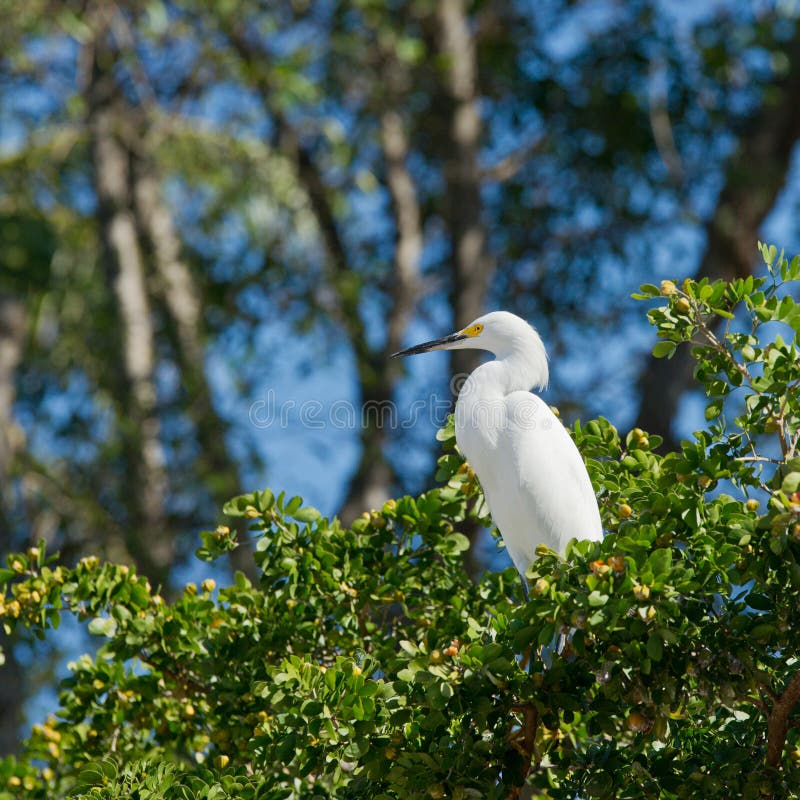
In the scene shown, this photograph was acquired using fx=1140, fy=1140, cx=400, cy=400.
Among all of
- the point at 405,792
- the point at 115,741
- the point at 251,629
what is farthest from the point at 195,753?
the point at 405,792

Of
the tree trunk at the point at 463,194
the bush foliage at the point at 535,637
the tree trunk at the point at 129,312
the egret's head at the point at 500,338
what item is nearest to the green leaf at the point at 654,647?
the bush foliage at the point at 535,637

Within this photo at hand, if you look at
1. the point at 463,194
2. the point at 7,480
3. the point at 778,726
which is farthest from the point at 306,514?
the point at 7,480

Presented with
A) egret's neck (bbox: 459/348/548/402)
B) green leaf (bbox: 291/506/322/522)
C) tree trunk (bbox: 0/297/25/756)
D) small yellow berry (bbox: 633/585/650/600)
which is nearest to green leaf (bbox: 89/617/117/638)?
green leaf (bbox: 291/506/322/522)

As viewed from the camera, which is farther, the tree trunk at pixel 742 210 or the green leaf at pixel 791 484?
the tree trunk at pixel 742 210

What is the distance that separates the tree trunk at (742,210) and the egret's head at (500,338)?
9.02 ft

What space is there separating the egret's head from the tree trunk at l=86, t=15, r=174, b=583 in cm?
344

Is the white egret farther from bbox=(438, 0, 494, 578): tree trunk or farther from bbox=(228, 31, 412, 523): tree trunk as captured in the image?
bbox=(228, 31, 412, 523): tree trunk

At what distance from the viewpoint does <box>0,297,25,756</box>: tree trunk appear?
6.46 meters

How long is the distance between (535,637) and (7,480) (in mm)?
6036

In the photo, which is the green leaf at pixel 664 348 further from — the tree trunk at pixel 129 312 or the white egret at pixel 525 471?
the tree trunk at pixel 129 312

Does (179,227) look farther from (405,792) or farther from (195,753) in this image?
(405,792)

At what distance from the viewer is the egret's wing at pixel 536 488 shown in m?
3.09

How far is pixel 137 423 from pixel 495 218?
3.19 meters

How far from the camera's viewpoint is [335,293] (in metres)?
7.93
